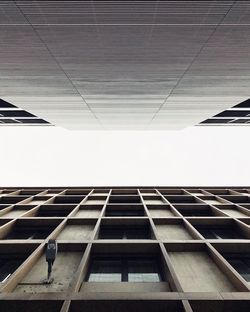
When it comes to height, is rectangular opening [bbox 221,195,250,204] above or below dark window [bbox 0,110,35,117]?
below

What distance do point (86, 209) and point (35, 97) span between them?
893 centimetres

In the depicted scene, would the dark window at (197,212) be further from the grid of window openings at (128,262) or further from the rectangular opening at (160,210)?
the rectangular opening at (160,210)

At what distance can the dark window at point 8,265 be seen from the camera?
7.59 m

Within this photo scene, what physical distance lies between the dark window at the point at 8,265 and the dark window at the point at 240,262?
28.1ft

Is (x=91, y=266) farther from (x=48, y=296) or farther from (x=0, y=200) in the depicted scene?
(x=0, y=200)

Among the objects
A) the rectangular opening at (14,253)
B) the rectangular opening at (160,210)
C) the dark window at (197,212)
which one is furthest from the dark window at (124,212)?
the rectangular opening at (14,253)

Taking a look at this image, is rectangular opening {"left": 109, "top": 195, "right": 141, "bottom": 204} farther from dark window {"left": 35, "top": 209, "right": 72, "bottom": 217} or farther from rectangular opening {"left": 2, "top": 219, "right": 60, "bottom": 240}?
rectangular opening {"left": 2, "top": 219, "right": 60, "bottom": 240}

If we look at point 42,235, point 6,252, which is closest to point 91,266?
point 6,252

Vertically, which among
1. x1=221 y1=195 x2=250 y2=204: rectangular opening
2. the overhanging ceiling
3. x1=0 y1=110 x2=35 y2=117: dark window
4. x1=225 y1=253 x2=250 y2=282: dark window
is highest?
x1=0 y1=110 x2=35 y2=117: dark window

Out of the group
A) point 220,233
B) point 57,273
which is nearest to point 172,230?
point 220,233

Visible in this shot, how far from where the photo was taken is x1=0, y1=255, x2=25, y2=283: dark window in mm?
7590

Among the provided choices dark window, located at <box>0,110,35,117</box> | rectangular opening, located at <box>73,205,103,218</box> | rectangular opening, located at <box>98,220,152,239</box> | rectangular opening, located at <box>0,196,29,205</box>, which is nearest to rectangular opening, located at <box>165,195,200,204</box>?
rectangular opening, located at <box>73,205,103,218</box>

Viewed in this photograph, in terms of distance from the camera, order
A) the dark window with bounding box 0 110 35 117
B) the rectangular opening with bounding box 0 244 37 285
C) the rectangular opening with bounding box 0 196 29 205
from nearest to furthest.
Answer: the rectangular opening with bounding box 0 244 37 285 → the dark window with bounding box 0 110 35 117 → the rectangular opening with bounding box 0 196 29 205

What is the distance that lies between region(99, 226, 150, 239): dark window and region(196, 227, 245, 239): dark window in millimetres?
3304
